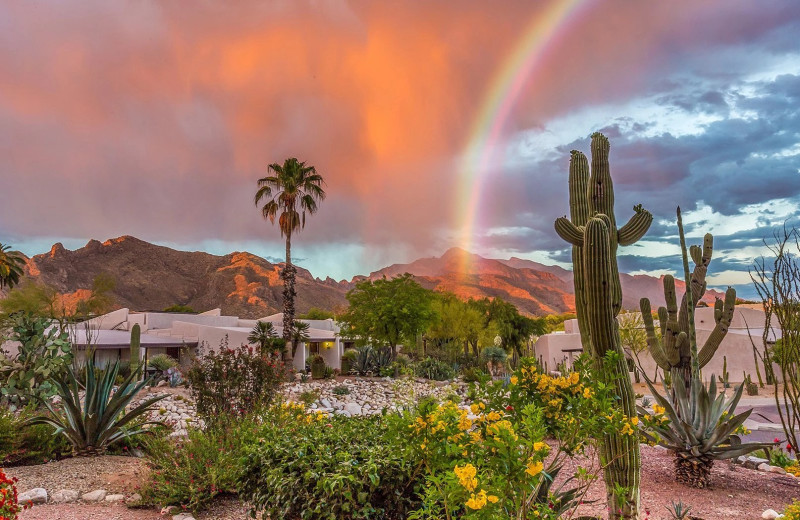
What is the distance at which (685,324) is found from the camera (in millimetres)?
8086

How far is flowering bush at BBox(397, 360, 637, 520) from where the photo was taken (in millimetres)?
A: 2738

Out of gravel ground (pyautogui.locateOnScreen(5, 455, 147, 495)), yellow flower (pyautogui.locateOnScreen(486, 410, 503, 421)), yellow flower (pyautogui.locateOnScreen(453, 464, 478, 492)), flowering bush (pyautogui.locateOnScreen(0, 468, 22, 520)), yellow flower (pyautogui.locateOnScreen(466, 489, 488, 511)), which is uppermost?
yellow flower (pyautogui.locateOnScreen(486, 410, 503, 421))

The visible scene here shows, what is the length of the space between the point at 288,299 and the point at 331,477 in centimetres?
2490

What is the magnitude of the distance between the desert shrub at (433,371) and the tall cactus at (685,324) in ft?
56.6

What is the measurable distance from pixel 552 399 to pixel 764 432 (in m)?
11.4

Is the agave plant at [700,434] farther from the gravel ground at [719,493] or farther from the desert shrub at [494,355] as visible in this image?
the desert shrub at [494,355]

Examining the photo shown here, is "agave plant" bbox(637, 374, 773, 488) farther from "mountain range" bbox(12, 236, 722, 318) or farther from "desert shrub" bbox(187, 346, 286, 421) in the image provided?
"mountain range" bbox(12, 236, 722, 318)

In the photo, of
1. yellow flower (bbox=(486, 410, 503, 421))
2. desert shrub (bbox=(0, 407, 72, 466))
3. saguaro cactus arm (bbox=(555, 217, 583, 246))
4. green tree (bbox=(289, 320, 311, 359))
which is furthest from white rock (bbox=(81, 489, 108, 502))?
green tree (bbox=(289, 320, 311, 359))

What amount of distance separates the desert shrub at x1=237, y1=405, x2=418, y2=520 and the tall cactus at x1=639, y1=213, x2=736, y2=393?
5047mm

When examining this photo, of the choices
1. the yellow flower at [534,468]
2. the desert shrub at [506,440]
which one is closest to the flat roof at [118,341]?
the desert shrub at [506,440]

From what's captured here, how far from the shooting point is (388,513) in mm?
4020

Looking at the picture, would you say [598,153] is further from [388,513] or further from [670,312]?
[388,513]

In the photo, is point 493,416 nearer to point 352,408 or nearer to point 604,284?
point 604,284

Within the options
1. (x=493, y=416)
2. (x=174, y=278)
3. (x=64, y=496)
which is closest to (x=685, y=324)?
(x=493, y=416)
